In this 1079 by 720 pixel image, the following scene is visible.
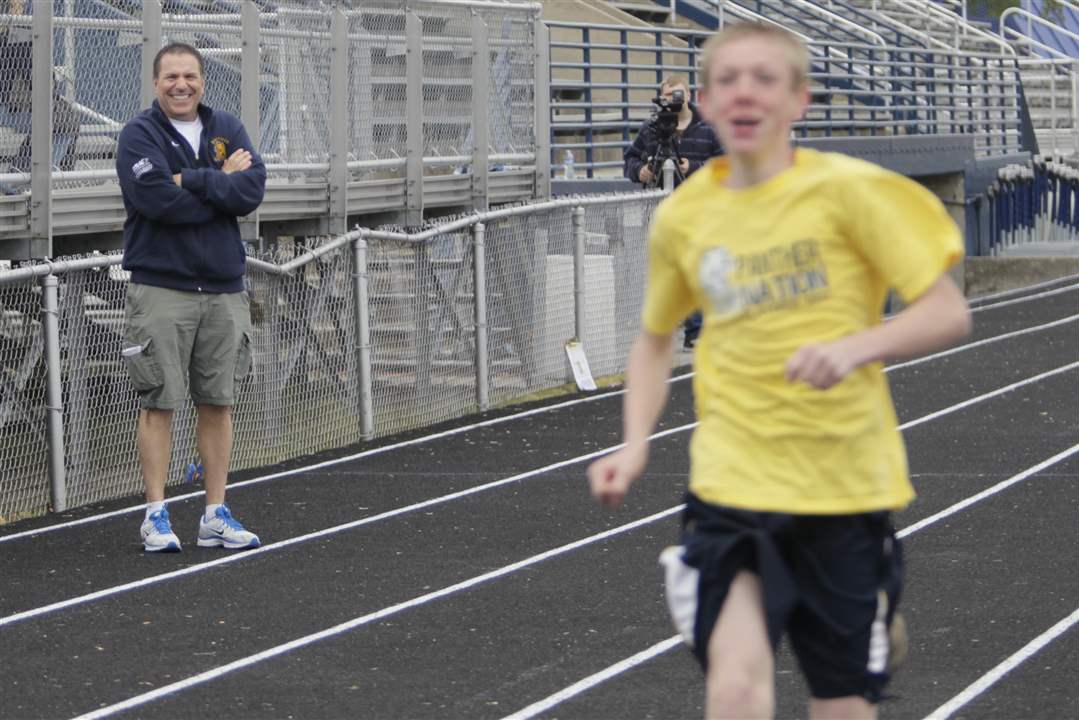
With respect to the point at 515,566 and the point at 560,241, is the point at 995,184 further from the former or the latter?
the point at 515,566

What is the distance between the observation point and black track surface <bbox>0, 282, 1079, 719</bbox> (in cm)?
609

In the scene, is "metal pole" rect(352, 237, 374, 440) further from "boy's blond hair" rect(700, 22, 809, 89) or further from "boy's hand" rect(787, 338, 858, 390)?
"boy's hand" rect(787, 338, 858, 390)

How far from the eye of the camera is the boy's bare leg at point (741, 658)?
12.5 ft

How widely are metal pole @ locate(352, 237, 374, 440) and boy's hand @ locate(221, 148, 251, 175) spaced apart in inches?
139

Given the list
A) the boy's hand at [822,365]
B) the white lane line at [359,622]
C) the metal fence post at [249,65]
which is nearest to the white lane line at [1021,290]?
the metal fence post at [249,65]

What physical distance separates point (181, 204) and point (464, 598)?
195 cm

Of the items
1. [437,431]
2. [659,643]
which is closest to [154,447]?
[659,643]

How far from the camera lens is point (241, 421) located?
438 inches

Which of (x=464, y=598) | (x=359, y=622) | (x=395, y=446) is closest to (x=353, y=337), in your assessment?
(x=395, y=446)

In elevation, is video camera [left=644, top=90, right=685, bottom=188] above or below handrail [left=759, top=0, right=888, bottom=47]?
below

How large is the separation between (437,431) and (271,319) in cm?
144

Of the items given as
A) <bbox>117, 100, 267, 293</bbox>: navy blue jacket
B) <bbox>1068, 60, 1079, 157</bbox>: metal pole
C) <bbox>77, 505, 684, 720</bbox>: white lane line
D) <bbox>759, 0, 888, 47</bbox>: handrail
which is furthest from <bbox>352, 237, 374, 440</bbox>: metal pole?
<bbox>1068, 60, 1079, 157</bbox>: metal pole

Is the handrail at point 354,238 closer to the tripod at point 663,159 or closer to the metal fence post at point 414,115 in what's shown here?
the tripod at point 663,159

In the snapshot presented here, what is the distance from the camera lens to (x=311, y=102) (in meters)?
12.8
